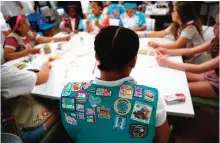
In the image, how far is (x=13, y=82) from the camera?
4.02 feet

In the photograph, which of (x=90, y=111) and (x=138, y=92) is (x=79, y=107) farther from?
(x=138, y=92)

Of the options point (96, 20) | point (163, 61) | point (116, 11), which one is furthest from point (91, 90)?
point (116, 11)

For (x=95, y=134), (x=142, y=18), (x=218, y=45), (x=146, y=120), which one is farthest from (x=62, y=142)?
(x=142, y=18)

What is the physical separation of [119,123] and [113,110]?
0.22 ft

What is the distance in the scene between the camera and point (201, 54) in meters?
2.04

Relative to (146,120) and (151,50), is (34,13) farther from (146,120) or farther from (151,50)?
(146,120)

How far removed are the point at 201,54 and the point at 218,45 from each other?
38 cm

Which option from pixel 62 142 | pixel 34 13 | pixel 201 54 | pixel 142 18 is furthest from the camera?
pixel 34 13

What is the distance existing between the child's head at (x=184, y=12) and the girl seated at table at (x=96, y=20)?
3.69 ft

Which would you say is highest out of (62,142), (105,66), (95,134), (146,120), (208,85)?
(105,66)

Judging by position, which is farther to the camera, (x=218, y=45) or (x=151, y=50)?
(x=151, y=50)

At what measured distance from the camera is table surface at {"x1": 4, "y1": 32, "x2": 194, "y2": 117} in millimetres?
1346

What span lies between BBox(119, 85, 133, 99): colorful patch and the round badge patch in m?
0.02

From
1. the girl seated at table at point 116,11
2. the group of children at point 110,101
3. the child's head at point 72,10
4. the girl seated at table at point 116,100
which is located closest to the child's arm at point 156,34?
the girl seated at table at point 116,11
